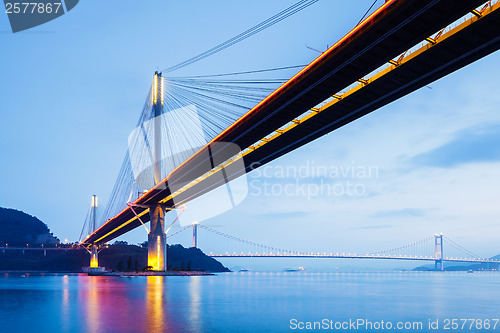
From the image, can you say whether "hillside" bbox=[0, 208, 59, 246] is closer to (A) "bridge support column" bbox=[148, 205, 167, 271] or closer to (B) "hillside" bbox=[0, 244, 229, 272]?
(B) "hillside" bbox=[0, 244, 229, 272]

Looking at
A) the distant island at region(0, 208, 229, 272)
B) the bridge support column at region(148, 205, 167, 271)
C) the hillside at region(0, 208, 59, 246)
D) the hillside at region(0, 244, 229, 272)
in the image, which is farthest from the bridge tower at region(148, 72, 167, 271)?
the hillside at region(0, 208, 59, 246)

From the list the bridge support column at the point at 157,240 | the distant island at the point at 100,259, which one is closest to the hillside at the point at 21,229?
the distant island at the point at 100,259

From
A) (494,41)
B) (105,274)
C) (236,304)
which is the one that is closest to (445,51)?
(494,41)

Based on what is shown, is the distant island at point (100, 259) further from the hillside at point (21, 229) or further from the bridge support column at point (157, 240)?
the bridge support column at point (157, 240)

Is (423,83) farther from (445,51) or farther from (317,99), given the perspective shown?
(317,99)

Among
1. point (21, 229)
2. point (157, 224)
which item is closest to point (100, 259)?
point (21, 229)

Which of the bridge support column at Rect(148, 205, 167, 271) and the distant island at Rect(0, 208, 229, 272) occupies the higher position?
the bridge support column at Rect(148, 205, 167, 271)

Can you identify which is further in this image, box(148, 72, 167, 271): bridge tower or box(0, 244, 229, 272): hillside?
box(0, 244, 229, 272): hillside
